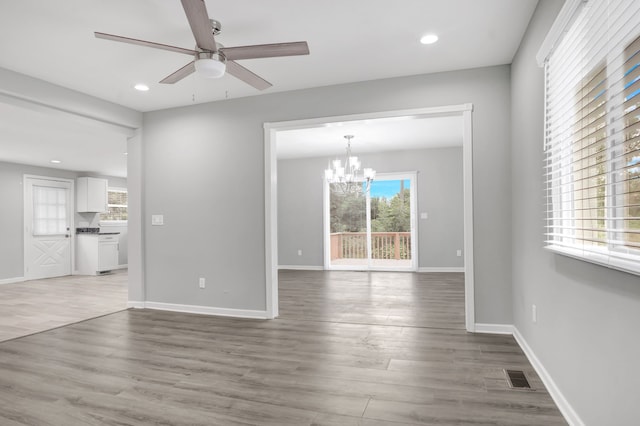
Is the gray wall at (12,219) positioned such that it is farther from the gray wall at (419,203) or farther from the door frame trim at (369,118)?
the door frame trim at (369,118)

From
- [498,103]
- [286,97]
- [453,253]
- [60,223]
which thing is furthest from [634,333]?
[60,223]

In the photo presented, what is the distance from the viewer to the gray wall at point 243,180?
12.3ft

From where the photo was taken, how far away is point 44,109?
4012mm

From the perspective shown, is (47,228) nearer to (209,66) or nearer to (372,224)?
(372,224)

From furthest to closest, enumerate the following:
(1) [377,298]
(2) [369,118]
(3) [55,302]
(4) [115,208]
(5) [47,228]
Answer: (4) [115,208], (5) [47,228], (3) [55,302], (1) [377,298], (2) [369,118]

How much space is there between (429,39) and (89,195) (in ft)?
29.5

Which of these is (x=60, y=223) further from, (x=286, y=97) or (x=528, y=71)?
(x=528, y=71)

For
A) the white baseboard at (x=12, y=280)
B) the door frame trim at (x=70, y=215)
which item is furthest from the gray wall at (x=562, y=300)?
the door frame trim at (x=70, y=215)

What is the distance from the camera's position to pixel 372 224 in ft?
28.5

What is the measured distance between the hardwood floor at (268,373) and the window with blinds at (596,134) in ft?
3.57

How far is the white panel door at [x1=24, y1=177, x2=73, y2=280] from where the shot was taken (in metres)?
8.31

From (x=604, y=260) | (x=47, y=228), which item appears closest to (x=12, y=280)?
(x=47, y=228)

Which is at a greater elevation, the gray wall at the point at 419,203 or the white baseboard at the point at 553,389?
the gray wall at the point at 419,203

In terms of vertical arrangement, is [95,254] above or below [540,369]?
above
